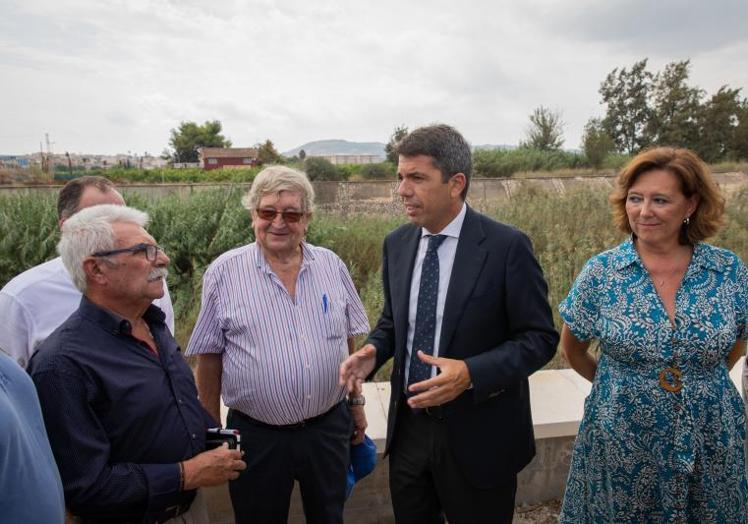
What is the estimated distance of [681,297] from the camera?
1938 millimetres

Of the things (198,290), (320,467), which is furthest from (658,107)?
(320,467)

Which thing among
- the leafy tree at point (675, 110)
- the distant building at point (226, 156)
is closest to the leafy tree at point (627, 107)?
the leafy tree at point (675, 110)

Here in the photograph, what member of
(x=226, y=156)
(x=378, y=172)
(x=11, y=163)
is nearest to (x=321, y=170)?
(x=378, y=172)

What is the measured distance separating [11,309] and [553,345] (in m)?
2.23

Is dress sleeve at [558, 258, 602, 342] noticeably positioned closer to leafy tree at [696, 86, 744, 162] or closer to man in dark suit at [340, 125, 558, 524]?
man in dark suit at [340, 125, 558, 524]

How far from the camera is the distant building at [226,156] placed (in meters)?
58.8

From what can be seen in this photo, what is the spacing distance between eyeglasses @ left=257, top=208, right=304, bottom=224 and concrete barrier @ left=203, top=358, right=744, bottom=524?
1.25 meters

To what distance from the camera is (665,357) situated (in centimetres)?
190

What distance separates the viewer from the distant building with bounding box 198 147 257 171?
58.8m

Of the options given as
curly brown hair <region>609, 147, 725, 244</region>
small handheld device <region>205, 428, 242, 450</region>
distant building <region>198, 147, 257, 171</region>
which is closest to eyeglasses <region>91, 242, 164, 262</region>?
small handheld device <region>205, 428, 242, 450</region>

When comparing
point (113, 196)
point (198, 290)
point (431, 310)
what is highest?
point (113, 196)

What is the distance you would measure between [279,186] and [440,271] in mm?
834

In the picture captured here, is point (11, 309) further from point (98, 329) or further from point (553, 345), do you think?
point (553, 345)

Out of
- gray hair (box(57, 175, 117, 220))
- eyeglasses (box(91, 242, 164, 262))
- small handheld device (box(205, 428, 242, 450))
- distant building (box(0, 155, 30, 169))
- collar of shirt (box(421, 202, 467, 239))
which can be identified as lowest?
small handheld device (box(205, 428, 242, 450))
